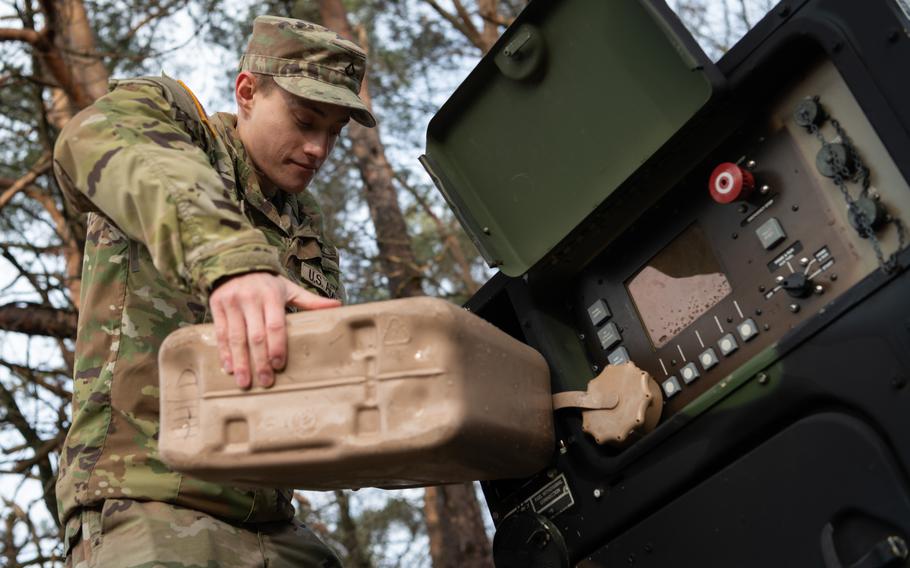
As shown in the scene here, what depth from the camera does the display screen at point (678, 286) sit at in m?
2.35

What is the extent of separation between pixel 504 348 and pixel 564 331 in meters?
0.48

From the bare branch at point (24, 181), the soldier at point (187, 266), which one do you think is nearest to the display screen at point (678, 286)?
the soldier at point (187, 266)

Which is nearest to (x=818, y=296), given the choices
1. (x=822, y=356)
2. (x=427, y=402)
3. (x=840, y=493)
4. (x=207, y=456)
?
(x=822, y=356)

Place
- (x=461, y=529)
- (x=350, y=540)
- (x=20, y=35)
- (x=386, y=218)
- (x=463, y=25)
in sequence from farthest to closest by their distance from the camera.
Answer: (x=350, y=540), (x=463, y=25), (x=386, y=218), (x=461, y=529), (x=20, y=35)

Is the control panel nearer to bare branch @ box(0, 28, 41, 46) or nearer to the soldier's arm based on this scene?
the soldier's arm

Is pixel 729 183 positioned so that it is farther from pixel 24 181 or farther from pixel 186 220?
pixel 24 181

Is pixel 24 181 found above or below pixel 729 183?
above

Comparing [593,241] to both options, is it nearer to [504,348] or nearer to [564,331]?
[564,331]

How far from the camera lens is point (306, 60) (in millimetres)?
2633

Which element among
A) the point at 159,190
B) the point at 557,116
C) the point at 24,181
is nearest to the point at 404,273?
the point at 24,181

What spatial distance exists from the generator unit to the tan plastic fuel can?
528 millimetres

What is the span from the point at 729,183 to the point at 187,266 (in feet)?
3.77

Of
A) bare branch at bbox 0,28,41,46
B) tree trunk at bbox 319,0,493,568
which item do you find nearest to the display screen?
tree trunk at bbox 319,0,493,568

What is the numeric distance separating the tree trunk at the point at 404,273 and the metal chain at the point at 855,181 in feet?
14.7
